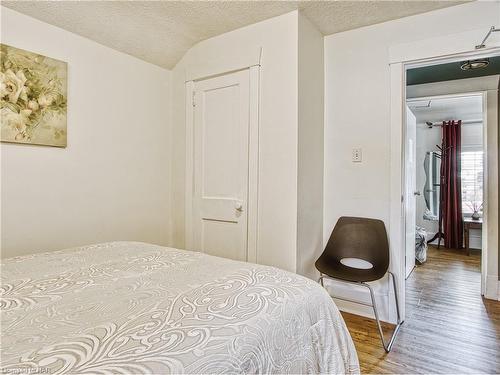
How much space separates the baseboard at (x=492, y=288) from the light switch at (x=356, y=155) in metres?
1.76

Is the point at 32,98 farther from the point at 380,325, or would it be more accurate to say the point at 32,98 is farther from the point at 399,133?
the point at 380,325

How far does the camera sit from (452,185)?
16.9 ft

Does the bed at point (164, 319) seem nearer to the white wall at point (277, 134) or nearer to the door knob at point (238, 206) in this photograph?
the white wall at point (277, 134)

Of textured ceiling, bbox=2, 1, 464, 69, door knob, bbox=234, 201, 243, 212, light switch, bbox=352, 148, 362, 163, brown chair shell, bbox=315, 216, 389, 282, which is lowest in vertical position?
brown chair shell, bbox=315, 216, 389, 282

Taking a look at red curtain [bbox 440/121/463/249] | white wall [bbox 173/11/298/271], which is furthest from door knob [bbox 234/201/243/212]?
red curtain [bbox 440/121/463/249]

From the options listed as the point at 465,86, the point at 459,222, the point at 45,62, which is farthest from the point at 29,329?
the point at 459,222

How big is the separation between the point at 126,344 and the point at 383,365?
1688 millimetres

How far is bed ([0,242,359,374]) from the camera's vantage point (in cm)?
69

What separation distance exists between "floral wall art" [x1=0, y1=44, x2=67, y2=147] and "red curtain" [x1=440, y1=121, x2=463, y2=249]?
560cm

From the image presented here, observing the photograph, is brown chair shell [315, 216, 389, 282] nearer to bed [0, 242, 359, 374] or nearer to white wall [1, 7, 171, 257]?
bed [0, 242, 359, 374]

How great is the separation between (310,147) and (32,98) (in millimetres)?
2024

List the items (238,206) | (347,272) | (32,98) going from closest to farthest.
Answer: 1. (32,98)
2. (347,272)
3. (238,206)

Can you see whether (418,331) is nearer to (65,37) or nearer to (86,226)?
(86,226)

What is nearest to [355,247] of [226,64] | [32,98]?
[226,64]
